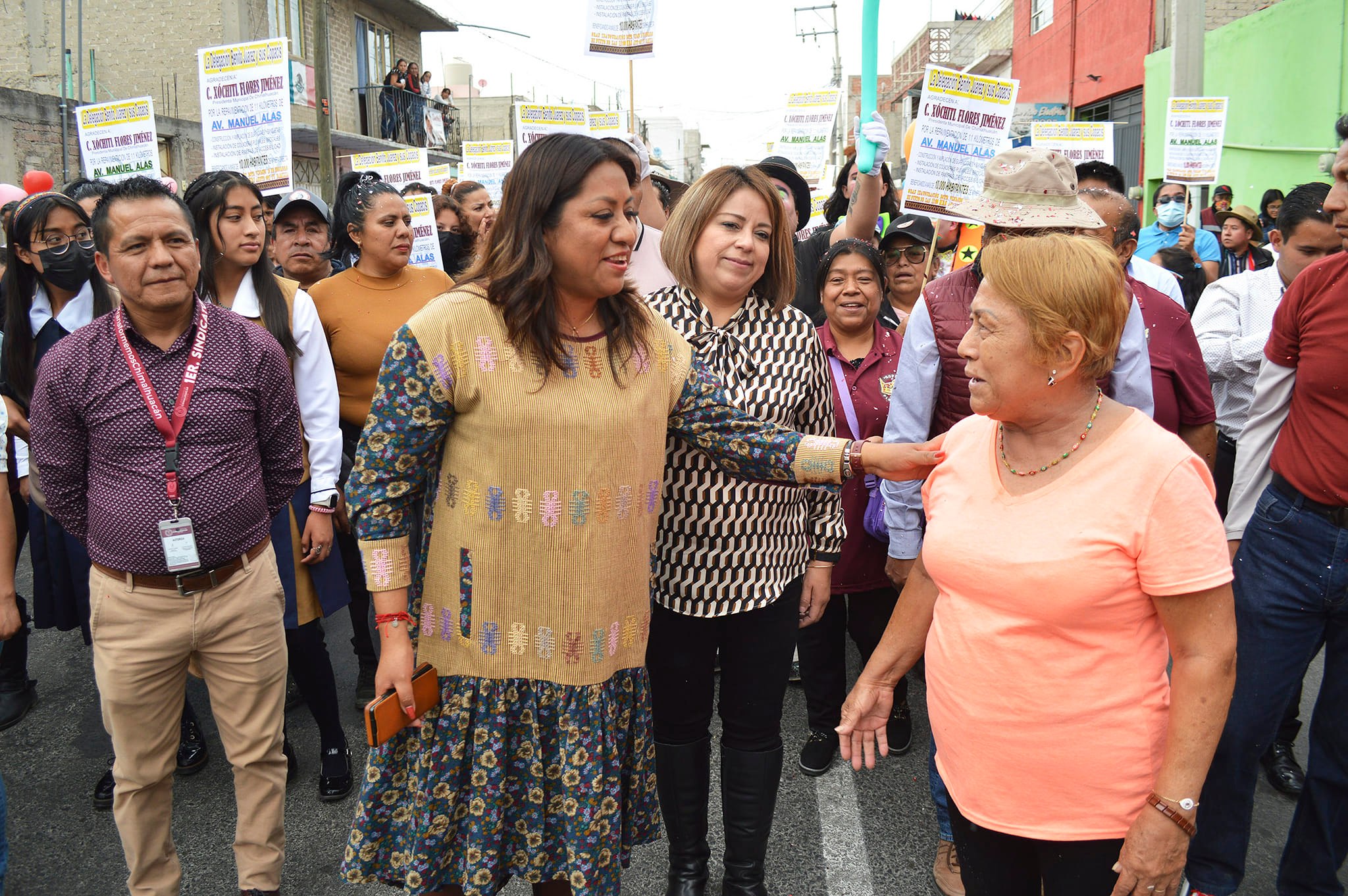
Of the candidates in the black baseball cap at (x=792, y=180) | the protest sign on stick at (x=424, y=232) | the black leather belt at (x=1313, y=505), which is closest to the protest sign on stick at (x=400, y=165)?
the protest sign on stick at (x=424, y=232)

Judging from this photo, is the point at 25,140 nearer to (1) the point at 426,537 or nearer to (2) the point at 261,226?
(2) the point at 261,226

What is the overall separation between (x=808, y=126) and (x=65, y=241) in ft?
25.2

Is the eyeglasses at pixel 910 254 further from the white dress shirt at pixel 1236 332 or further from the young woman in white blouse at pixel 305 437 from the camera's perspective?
the young woman in white blouse at pixel 305 437

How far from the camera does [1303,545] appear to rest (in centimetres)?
266

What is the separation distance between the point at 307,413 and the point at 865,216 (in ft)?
9.45

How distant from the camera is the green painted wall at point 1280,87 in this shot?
11.9m

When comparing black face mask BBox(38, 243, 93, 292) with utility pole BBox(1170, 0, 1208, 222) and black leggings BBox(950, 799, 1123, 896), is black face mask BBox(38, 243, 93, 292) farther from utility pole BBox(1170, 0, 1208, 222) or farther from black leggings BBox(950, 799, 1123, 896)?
utility pole BBox(1170, 0, 1208, 222)

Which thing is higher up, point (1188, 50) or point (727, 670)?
point (1188, 50)

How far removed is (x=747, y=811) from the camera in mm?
2969

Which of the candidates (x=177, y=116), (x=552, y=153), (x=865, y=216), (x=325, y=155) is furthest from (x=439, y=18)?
(x=552, y=153)

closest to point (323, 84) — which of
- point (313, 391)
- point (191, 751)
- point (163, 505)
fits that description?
point (313, 391)

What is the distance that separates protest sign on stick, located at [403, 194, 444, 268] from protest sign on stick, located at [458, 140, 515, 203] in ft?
8.96

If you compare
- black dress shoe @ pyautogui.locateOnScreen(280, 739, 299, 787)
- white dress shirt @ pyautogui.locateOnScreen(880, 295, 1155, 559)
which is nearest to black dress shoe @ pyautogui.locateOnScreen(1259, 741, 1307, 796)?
white dress shirt @ pyautogui.locateOnScreen(880, 295, 1155, 559)

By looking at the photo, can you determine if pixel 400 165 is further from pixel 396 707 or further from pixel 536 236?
pixel 396 707
